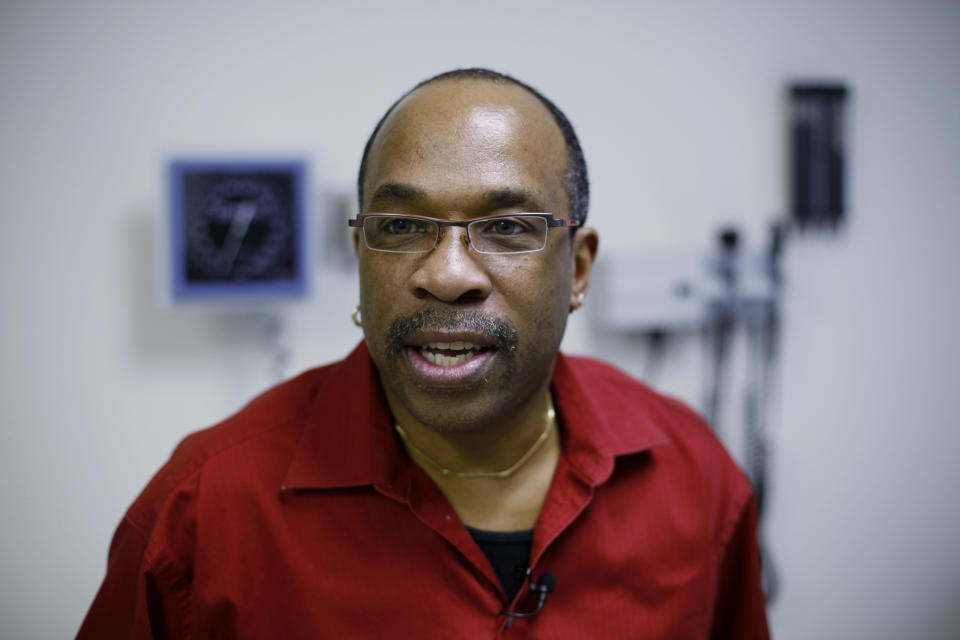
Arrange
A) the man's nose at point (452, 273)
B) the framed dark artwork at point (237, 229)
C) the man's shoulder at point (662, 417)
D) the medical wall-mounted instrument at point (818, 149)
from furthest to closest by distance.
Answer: the medical wall-mounted instrument at point (818, 149), the framed dark artwork at point (237, 229), the man's shoulder at point (662, 417), the man's nose at point (452, 273)

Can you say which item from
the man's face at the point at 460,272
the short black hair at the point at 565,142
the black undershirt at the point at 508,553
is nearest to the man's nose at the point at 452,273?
the man's face at the point at 460,272

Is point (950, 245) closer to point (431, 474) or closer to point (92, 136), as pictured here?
point (431, 474)

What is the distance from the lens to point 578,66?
1.37 metres

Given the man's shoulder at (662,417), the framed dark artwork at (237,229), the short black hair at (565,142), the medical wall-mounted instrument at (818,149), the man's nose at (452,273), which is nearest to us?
the man's nose at (452,273)

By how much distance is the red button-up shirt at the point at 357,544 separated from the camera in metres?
0.78

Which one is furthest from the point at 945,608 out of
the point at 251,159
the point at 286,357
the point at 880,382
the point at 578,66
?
the point at 251,159

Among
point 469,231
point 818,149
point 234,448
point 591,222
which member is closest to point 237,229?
point 234,448

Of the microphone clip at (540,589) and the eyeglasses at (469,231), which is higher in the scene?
the eyeglasses at (469,231)

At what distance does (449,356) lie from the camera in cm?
78

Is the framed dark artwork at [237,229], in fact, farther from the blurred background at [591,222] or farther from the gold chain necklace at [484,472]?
the gold chain necklace at [484,472]

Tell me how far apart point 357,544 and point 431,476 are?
0.15 metres

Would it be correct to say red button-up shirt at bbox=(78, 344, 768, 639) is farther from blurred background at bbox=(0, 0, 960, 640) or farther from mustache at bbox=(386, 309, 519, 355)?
blurred background at bbox=(0, 0, 960, 640)

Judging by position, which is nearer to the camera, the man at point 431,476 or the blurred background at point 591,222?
the man at point 431,476

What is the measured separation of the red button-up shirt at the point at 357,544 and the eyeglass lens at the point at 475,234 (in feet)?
0.67
